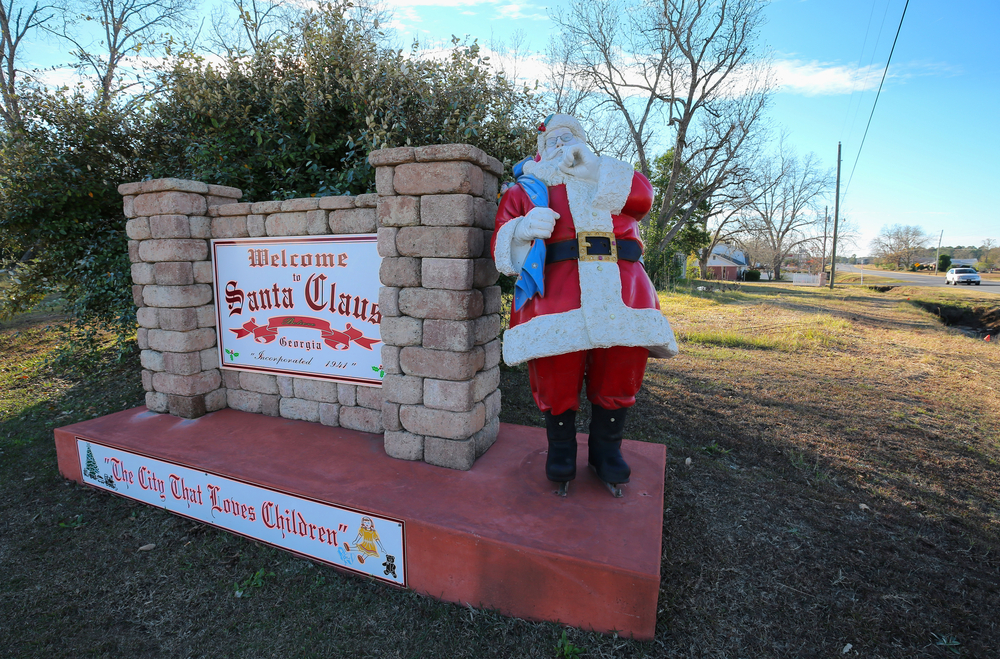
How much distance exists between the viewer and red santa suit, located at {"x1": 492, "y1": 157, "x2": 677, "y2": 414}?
7.11 ft

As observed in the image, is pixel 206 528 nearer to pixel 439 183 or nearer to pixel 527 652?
pixel 527 652

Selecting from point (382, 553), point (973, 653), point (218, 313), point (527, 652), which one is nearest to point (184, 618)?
point (382, 553)

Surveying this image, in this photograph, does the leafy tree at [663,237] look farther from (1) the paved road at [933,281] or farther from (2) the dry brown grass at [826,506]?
(1) the paved road at [933,281]

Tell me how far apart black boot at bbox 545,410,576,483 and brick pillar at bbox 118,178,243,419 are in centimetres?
285

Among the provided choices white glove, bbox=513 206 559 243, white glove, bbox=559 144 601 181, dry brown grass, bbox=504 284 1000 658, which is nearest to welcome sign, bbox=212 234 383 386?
white glove, bbox=513 206 559 243

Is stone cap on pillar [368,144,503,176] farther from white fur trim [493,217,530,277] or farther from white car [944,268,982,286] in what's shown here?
white car [944,268,982,286]

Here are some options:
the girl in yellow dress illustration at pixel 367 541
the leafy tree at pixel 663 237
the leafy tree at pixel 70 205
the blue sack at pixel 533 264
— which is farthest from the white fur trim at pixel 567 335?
the leafy tree at pixel 663 237

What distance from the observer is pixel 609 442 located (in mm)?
2488

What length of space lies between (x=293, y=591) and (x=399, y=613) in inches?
23.7

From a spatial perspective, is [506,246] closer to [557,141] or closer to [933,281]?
[557,141]

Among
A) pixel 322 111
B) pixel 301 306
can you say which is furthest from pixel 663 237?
pixel 301 306

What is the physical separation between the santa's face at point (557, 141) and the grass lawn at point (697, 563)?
2.18 m

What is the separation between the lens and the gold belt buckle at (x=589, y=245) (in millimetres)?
2207

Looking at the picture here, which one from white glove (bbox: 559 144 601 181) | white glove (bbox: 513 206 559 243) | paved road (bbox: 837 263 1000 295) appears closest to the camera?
white glove (bbox: 513 206 559 243)
